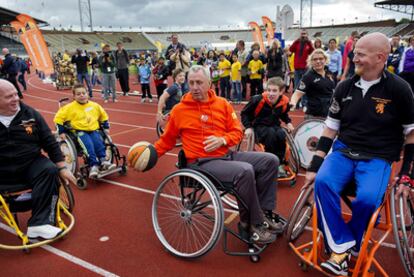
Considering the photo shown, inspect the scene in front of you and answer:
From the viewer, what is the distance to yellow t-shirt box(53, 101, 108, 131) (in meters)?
4.12

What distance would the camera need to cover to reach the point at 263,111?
403 cm

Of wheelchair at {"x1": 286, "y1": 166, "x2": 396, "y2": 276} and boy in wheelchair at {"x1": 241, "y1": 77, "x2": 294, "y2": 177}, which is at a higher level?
boy in wheelchair at {"x1": 241, "y1": 77, "x2": 294, "y2": 177}

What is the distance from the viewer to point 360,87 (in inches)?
90.4

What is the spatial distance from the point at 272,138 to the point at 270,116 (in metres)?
0.29

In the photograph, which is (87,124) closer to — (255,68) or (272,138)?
(272,138)

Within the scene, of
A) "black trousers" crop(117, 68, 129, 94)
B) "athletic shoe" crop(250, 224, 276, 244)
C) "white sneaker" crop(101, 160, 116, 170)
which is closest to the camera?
"athletic shoe" crop(250, 224, 276, 244)

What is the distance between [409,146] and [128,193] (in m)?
3.04

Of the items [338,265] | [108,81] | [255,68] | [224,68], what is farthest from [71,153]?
[108,81]

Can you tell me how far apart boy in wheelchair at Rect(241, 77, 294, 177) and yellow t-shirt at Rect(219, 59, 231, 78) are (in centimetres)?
632

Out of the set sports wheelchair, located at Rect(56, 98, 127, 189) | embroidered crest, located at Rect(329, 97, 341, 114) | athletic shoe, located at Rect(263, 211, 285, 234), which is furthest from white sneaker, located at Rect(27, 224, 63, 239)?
embroidered crest, located at Rect(329, 97, 341, 114)

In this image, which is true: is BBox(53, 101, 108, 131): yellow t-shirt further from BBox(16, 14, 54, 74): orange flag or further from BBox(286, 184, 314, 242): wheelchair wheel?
BBox(16, 14, 54, 74): orange flag

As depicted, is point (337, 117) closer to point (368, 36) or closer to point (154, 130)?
point (368, 36)

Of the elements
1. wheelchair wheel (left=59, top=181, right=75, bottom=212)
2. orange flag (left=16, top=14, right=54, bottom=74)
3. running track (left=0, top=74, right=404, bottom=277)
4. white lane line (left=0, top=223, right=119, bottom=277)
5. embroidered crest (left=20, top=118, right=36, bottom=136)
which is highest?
orange flag (left=16, top=14, right=54, bottom=74)

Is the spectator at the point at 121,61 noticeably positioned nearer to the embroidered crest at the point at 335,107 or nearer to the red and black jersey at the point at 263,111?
the red and black jersey at the point at 263,111
